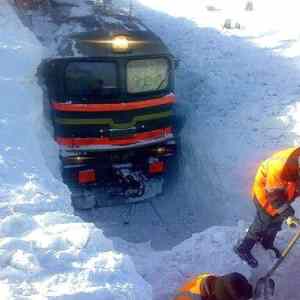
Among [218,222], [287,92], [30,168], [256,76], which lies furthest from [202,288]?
[256,76]

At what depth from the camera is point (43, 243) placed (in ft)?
13.0

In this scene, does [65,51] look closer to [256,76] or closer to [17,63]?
[17,63]

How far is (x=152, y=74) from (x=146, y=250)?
2.71 m

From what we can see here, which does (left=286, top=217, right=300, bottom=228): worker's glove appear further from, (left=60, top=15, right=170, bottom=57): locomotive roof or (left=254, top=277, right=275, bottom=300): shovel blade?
(left=60, top=15, right=170, bottom=57): locomotive roof

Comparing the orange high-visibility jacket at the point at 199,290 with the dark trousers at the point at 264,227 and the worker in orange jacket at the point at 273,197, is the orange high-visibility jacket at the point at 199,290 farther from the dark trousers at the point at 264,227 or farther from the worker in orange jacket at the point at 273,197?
the dark trousers at the point at 264,227

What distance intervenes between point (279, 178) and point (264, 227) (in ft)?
2.24

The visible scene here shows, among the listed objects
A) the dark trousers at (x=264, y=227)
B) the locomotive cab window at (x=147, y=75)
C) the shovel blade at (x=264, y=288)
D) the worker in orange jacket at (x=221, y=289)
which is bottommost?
the shovel blade at (x=264, y=288)

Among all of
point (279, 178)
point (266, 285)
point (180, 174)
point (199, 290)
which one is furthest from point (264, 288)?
point (180, 174)

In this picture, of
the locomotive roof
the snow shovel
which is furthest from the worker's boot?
the locomotive roof

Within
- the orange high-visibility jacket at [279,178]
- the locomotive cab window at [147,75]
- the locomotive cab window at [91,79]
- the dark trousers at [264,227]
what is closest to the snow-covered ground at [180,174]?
the dark trousers at [264,227]

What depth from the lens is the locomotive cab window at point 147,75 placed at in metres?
7.43

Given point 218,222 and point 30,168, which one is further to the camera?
point 218,222

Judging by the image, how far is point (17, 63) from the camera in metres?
7.32

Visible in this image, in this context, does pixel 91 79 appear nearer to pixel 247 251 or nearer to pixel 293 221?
pixel 247 251
